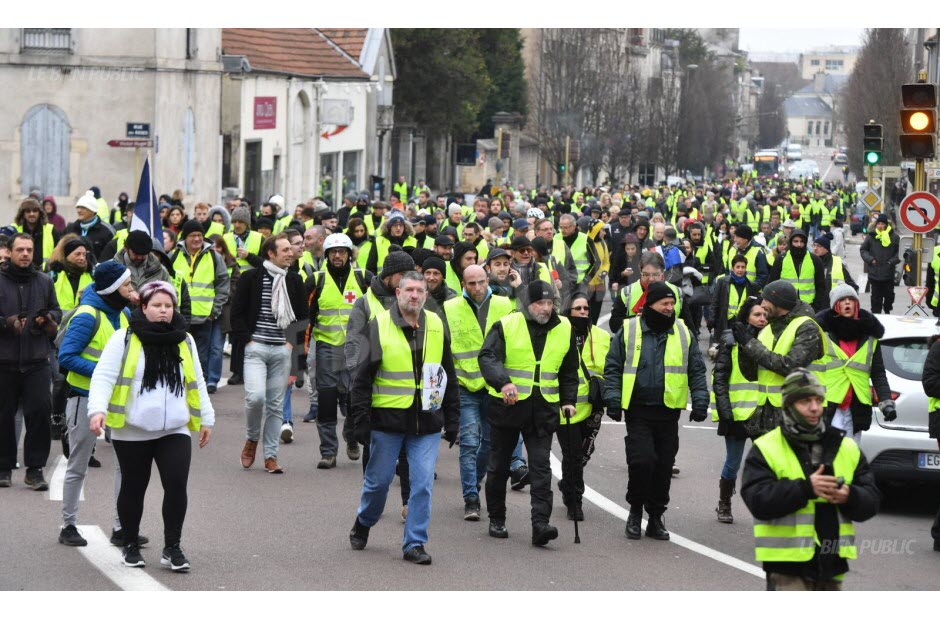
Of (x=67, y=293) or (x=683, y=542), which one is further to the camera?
(x=67, y=293)

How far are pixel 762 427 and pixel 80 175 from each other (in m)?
27.6

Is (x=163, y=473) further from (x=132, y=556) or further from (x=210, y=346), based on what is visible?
(x=210, y=346)

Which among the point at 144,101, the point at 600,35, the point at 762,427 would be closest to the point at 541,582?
the point at 762,427

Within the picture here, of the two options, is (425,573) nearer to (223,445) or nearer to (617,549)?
(617,549)

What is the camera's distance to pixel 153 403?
28.4ft

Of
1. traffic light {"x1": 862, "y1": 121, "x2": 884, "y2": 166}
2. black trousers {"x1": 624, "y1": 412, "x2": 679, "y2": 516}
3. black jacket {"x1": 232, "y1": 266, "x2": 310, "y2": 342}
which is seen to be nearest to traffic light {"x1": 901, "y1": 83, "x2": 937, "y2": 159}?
traffic light {"x1": 862, "y1": 121, "x2": 884, "y2": 166}

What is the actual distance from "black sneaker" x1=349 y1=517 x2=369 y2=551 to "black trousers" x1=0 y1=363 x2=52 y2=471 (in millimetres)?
2771

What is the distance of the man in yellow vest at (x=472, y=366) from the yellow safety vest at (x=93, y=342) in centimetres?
239

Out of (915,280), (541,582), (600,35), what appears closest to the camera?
(541,582)

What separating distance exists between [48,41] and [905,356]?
27.4 m

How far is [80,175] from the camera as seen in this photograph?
1407 inches

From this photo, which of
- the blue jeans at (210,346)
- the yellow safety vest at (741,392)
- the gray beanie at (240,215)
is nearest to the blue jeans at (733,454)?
the yellow safety vest at (741,392)

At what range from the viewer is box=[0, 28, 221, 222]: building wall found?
1388 inches

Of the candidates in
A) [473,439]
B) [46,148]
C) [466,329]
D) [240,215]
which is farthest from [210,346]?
[46,148]
